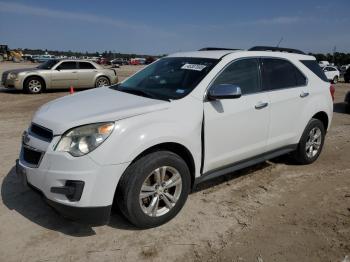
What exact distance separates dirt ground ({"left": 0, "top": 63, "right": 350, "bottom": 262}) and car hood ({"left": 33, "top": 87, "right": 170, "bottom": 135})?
1057 mm

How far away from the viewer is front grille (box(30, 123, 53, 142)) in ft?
11.3

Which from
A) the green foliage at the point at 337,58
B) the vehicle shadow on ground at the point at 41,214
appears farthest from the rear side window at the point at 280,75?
the green foliage at the point at 337,58

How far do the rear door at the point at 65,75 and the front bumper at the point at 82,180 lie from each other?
12.3 m

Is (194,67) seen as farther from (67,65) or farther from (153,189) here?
(67,65)

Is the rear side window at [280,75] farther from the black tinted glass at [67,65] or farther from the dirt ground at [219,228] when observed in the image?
the black tinted glass at [67,65]

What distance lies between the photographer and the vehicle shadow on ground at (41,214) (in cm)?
370

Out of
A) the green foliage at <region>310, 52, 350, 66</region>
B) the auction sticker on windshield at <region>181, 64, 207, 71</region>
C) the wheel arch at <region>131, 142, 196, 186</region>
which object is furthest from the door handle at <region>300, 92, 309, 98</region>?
the green foliage at <region>310, 52, 350, 66</region>

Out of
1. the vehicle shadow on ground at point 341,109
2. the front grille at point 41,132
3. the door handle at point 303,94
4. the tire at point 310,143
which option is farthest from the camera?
the vehicle shadow on ground at point 341,109

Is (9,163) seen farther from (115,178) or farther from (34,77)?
(34,77)

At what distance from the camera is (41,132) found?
358 cm

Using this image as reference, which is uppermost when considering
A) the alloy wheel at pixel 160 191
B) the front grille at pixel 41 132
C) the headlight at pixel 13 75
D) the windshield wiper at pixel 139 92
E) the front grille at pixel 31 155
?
the windshield wiper at pixel 139 92

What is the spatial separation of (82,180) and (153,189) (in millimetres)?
767

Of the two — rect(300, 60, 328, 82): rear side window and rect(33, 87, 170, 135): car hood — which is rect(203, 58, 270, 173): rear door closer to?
rect(33, 87, 170, 135): car hood

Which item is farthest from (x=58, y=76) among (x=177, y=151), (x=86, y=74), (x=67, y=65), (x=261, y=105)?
(x=177, y=151)
